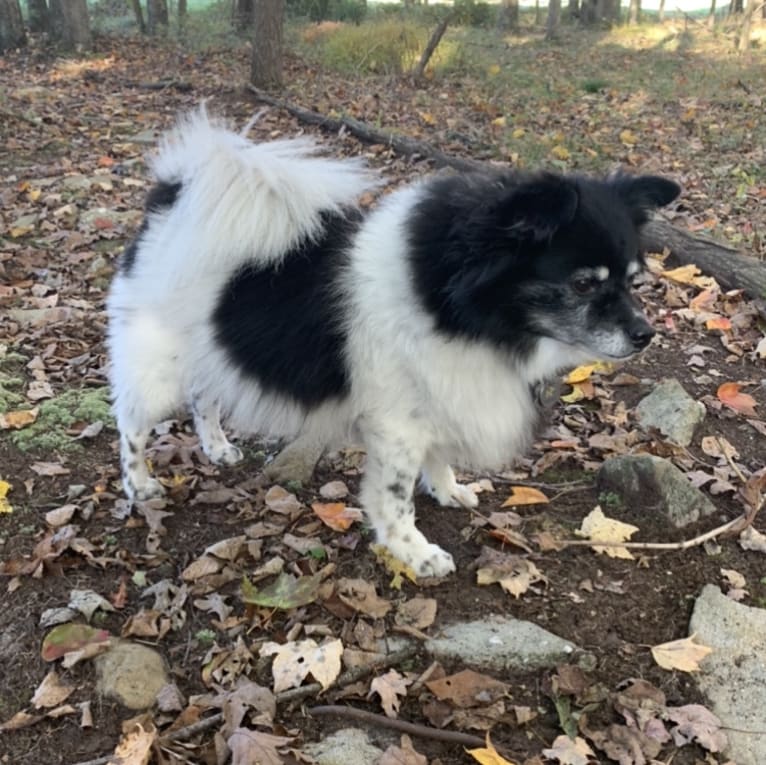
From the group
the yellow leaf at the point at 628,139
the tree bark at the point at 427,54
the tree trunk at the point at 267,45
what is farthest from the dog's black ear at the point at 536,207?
the tree bark at the point at 427,54

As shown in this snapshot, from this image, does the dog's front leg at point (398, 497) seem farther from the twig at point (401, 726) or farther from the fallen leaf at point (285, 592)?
the twig at point (401, 726)

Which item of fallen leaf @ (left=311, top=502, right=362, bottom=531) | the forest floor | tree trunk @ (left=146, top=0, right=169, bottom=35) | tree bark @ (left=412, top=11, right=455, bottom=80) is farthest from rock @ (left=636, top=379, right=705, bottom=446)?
tree trunk @ (left=146, top=0, right=169, bottom=35)

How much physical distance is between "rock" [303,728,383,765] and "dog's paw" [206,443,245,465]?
6.38ft

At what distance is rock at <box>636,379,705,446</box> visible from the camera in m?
4.20

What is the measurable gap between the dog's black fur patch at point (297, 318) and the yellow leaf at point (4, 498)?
1.32 metres

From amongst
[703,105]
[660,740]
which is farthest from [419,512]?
[703,105]

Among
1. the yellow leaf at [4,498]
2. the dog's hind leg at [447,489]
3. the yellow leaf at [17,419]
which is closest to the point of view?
the yellow leaf at [4,498]

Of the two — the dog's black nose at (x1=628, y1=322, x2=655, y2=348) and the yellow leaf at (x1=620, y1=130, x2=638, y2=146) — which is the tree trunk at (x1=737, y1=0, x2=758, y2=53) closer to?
the yellow leaf at (x1=620, y1=130, x2=638, y2=146)

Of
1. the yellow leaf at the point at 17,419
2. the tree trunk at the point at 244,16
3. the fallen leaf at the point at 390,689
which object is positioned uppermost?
the tree trunk at the point at 244,16

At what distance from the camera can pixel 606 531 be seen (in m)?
3.49

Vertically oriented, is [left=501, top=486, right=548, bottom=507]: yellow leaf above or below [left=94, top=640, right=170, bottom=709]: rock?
below

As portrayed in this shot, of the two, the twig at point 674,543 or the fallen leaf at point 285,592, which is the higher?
the fallen leaf at point 285,592

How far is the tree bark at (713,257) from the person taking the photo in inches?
222

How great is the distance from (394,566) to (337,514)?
1.65 ft
